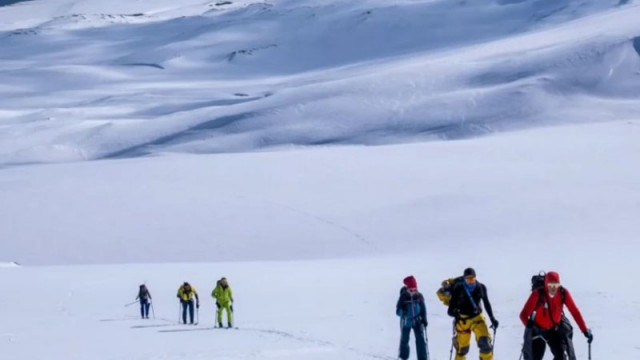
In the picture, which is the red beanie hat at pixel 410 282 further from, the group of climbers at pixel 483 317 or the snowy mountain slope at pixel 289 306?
the snowy mountain slope at pixel 289 306

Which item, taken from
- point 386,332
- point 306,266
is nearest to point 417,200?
point 306,266

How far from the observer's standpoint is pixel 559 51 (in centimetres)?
5975

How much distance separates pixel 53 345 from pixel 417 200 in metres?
19.9

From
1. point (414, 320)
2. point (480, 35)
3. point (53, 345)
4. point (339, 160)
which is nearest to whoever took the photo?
point (414, 320)

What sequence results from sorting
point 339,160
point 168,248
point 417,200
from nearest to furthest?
point 168,248 < point 417,200 < point 339,160

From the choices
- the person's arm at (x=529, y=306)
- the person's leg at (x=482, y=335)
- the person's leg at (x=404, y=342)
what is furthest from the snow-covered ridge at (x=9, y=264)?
the person's arm at (x=529, y=306)

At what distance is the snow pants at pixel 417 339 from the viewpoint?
1077 cm

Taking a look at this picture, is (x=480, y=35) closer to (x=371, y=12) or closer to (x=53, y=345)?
(x=371, y=12)

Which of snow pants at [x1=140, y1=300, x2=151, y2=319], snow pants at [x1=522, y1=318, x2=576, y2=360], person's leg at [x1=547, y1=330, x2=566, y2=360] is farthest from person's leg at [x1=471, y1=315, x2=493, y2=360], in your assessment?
snow pants at [x1=140, y1=300, x2=151, y2=319]

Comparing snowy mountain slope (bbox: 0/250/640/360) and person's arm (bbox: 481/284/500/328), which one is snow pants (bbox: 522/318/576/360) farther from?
snowy mountain slope (bbox: 0/250/640/360)

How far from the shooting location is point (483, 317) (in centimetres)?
977

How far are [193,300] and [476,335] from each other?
6.85m

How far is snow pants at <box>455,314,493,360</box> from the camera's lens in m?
9.70

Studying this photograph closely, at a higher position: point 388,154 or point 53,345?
point 388,154
